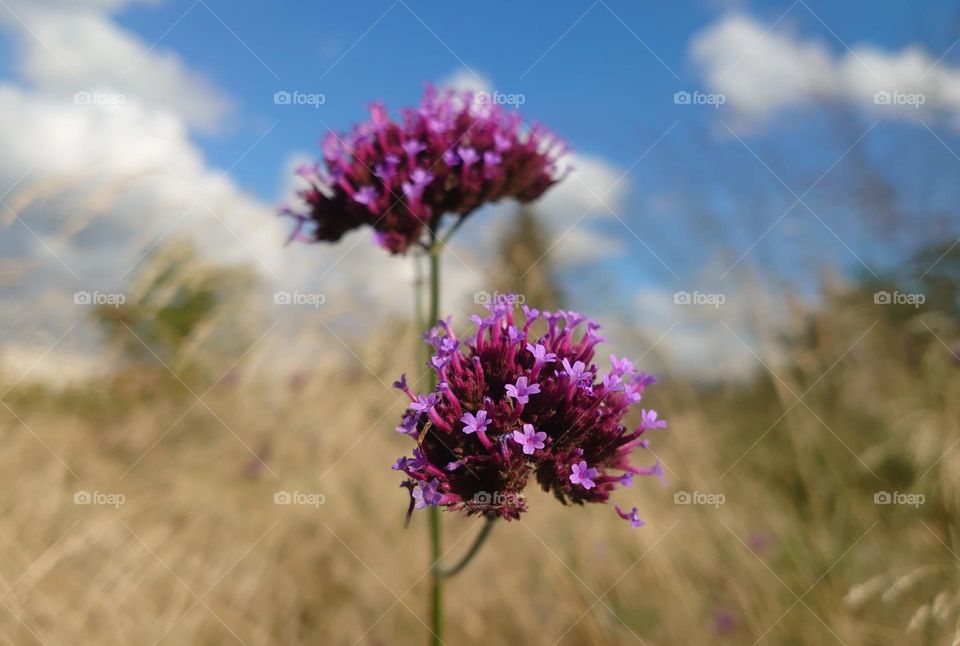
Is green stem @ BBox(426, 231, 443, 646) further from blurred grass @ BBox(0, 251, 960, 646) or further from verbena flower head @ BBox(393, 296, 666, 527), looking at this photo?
blurred grass @ BBox(0, 251, 960, 646)

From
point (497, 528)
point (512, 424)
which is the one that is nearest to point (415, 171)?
point (512, 424)

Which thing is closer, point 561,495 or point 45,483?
point 561,495

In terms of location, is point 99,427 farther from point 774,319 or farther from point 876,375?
point 876,375

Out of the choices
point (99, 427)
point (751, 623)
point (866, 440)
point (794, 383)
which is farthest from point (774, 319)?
point (99, 427)

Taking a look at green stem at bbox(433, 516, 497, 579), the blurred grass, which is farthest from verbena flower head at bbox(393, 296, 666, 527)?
the blurred grass

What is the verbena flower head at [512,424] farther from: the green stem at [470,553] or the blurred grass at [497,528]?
the blurred grass at [497,528]

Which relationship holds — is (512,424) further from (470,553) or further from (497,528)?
(497,528)

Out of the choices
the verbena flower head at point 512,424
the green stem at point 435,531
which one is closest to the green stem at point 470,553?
the green stem at point 435,531
